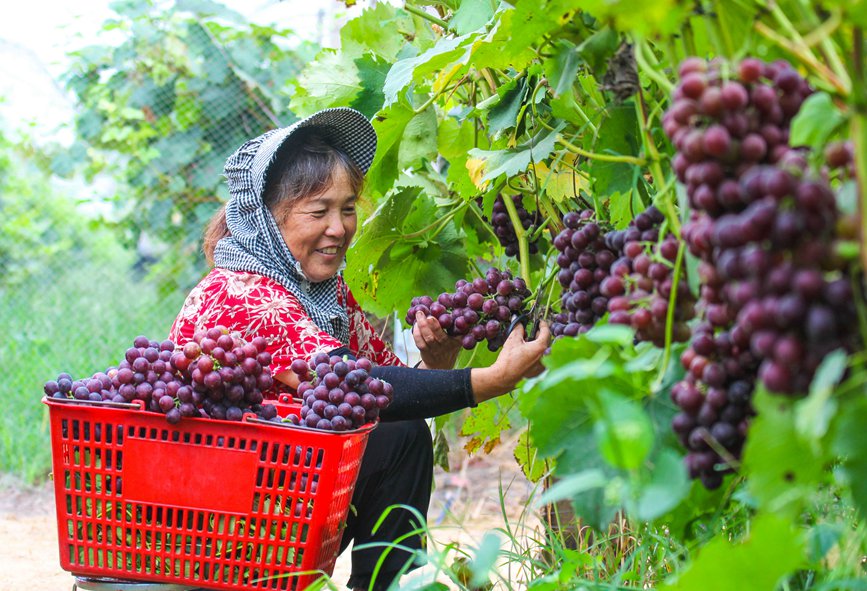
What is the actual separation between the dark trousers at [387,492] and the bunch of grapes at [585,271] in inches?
34.0

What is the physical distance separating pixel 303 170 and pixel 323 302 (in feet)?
1.12

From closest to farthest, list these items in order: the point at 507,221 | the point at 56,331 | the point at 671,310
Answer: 1. the point at 671,310
2. the point at 507,221
3. the point at 56,331

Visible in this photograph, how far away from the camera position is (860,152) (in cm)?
82

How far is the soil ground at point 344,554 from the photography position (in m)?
3.38

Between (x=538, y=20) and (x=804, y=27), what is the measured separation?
1.64ft

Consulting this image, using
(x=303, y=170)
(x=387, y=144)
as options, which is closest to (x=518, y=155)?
(x=387, y=144)

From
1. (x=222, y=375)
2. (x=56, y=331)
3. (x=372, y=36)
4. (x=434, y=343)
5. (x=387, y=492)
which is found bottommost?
(x=56, y=331)

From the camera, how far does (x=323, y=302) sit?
2.57 meters

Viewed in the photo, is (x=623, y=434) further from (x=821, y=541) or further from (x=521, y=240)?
(x=521, y=240)

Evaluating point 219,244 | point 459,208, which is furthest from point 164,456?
point 459,208

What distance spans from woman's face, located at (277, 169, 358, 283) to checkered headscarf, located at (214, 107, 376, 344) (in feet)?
0.11

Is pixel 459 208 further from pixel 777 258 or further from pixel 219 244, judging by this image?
pixel 777 258

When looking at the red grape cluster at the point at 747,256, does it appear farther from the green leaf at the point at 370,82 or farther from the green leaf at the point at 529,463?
the green leaf at the point at 370,82

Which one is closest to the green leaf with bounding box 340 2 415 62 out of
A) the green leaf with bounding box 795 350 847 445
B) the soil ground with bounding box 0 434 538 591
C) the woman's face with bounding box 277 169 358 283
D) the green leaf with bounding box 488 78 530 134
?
the woman's face with bounding box 277 169 358 283
